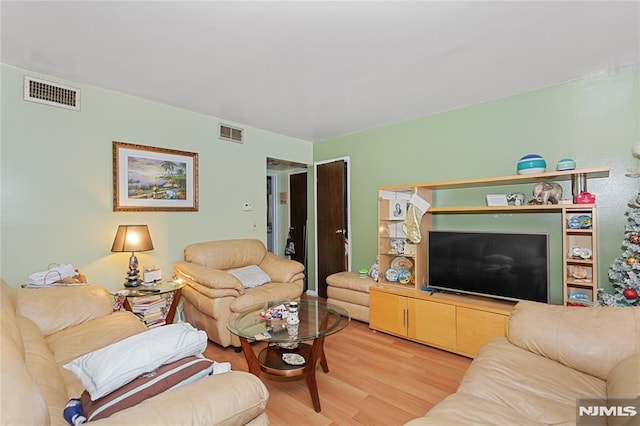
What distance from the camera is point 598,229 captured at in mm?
2529

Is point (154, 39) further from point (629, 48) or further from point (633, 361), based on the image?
point (629, 48)

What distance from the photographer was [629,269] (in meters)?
2.18

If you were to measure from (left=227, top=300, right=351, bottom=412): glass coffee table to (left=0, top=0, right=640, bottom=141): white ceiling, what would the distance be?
1.98m

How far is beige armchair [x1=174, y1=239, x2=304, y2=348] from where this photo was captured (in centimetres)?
277

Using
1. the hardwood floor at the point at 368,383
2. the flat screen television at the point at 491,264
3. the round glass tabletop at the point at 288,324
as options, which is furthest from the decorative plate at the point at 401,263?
the round glass tabletop at the point at 288,324

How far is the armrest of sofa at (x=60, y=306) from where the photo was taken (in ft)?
6.48

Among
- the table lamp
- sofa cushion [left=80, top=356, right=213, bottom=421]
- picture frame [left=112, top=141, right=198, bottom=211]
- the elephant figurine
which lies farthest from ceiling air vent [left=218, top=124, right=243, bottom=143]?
the elephant figurine

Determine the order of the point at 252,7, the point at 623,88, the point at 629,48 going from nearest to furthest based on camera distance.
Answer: the point at 252,7, the point at 629,48, the point at 623,88

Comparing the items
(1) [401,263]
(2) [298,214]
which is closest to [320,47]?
(1) [401,263]

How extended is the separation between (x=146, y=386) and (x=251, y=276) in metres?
2.36

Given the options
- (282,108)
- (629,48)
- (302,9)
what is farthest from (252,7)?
(629,48)

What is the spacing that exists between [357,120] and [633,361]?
3.18 metres

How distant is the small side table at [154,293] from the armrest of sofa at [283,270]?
1.01m

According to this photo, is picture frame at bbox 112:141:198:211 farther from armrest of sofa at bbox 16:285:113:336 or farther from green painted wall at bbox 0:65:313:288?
armrest of sofa at bbox 16:285:113:336
